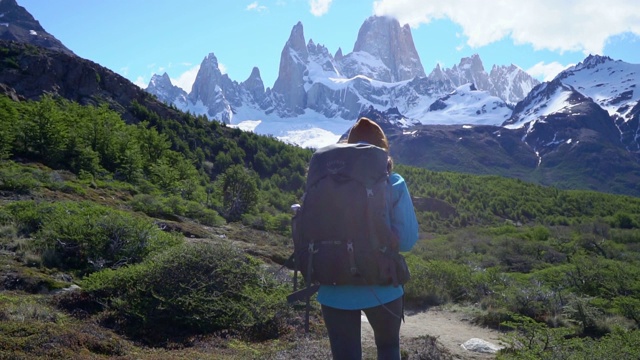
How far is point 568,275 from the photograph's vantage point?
9.94 meters

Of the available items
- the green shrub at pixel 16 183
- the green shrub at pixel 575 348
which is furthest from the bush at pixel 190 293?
the green shrub at pixel 16 183

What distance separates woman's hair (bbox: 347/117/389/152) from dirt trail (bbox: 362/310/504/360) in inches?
121

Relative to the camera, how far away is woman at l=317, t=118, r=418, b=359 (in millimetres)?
2773

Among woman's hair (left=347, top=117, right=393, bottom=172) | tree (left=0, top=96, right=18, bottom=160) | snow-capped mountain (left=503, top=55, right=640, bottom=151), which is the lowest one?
woman's hair (left=347, top=117, right=393, bottom=172)

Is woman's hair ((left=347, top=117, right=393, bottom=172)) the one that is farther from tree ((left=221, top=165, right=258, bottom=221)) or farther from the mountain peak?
the mountain peak

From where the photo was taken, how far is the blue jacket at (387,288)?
9.07 feet

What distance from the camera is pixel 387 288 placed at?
2801 millimetres

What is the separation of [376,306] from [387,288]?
11 centimetres

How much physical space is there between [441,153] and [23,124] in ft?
373

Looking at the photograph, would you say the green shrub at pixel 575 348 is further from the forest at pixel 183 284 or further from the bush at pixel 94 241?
the bush at pixel 94 241

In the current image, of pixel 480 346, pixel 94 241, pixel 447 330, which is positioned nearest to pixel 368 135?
pixel 480 346

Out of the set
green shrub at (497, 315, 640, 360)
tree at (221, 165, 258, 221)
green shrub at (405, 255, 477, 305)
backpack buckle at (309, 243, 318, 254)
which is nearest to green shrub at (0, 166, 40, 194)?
green shrub at (405, 255, 477, 305)

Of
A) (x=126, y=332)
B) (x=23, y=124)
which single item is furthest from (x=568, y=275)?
(x=23, y=124)

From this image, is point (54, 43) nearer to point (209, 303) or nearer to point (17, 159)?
point (17, 159)
